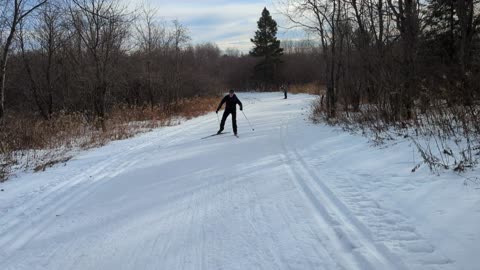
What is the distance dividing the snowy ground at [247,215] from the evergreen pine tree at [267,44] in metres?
69.0

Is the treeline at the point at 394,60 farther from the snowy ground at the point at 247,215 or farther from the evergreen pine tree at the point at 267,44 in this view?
the evergreen pine tree at the point at 267,44

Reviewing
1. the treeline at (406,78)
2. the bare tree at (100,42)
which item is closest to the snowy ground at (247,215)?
the treeline at (406,78)

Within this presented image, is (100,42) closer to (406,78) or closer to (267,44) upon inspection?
(406,78)

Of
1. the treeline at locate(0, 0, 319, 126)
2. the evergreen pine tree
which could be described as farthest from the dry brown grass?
the evergreen pine tree

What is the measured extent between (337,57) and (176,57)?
15.0 metres

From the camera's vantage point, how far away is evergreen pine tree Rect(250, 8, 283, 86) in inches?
2995

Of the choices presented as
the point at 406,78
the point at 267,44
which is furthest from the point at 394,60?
the point at 267,44

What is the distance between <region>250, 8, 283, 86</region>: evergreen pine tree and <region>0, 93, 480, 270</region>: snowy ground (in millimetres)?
68972

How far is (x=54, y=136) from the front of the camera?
44.9 ft

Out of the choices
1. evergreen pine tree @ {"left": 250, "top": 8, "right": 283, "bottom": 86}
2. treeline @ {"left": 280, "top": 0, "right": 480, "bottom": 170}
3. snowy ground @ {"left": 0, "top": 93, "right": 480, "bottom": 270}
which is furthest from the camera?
evergreen pine tree @ {"left": 250, "top": 8, "right": 283, "bottom": 86}

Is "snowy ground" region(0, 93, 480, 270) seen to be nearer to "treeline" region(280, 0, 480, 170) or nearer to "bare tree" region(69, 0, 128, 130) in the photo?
"treeline" region(280, 0, 480, 170)

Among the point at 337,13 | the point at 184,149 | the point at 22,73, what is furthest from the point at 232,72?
the point at 184,149

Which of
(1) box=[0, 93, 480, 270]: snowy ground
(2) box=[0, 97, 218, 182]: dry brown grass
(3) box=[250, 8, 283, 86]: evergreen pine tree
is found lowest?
(1) box=[0, 93, 480, 270]: snowy ground

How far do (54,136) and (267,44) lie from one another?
218 ft
